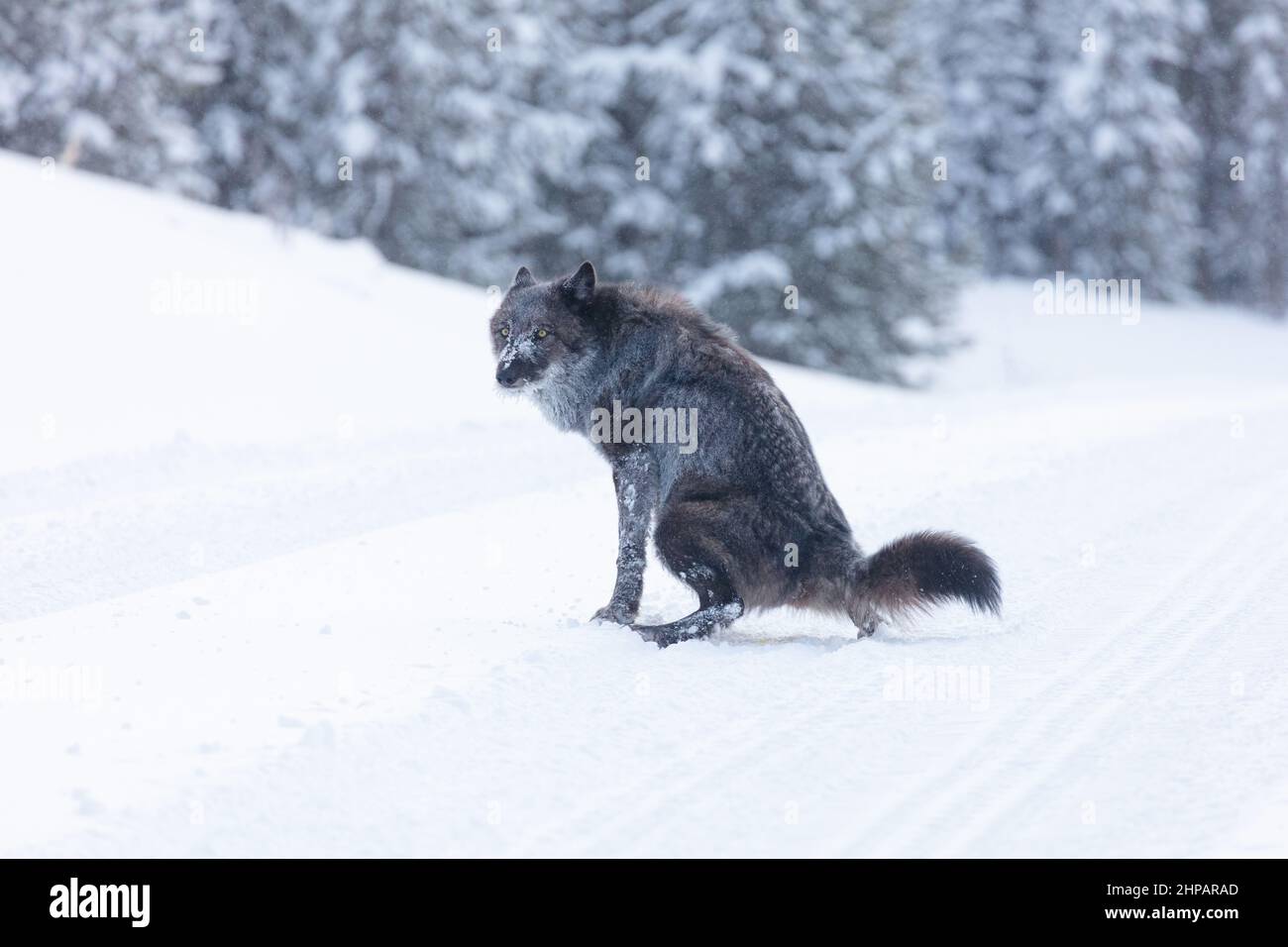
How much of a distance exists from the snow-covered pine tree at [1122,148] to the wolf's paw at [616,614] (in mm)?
34351

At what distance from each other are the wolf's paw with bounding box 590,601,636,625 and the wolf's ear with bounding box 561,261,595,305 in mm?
1569

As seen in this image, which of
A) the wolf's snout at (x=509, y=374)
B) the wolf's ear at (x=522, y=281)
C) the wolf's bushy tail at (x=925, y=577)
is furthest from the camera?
the wolf's ear at (x=522, y=281)

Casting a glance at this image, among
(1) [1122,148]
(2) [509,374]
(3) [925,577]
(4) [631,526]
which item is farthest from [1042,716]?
(1) [1122,148]

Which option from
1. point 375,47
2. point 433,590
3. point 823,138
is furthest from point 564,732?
point 375,47

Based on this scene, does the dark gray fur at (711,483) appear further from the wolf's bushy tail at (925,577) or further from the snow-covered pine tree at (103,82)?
the snow-covered pine tree at (103,82)

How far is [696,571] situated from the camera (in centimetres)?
568

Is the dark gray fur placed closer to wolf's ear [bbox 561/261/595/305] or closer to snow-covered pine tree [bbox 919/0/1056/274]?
wolf's ear [bbox 561/261/595/305]

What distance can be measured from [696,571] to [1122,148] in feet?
114

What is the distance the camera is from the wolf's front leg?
6137 mm

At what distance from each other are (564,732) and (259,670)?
134cm

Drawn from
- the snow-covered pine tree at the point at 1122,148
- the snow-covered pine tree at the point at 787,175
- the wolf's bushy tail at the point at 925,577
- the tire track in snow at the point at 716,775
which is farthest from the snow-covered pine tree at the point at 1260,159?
the tire track in snow at the point at 716,775

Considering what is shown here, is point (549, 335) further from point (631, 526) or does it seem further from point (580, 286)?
point (631, 526)

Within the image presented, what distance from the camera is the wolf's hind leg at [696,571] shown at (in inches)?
223
